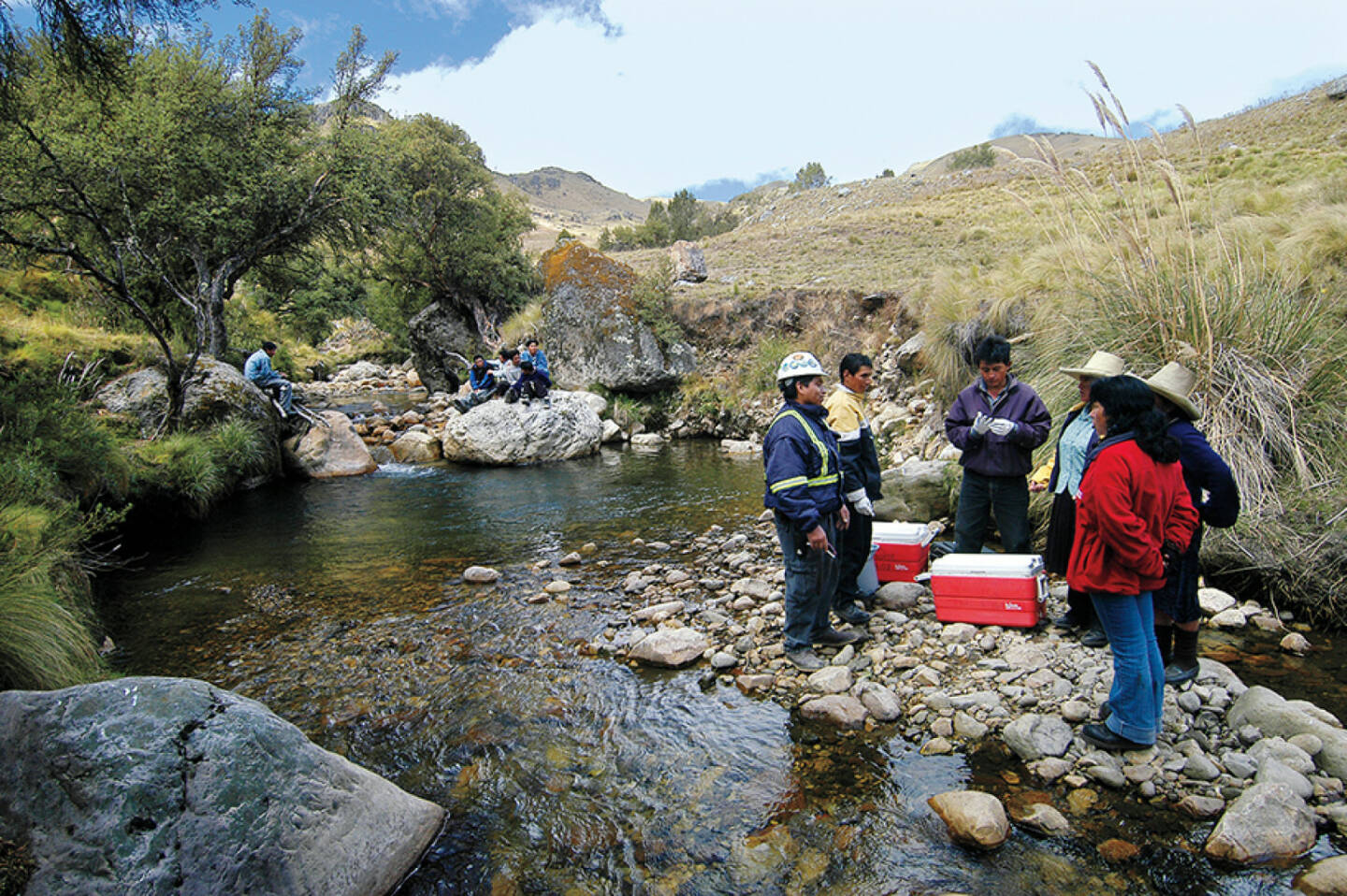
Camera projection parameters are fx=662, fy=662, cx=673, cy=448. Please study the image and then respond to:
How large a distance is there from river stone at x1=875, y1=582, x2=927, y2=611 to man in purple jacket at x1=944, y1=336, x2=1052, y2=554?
0.51 meters

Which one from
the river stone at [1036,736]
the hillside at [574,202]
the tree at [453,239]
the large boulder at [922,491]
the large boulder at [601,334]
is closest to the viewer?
the river stone at [1036,736]

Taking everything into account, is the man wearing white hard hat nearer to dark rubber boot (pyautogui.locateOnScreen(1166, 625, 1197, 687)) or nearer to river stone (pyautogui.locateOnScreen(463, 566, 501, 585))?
dark rubber boot (pyautogui.locateOnScreen(1166, 625, 1197, 687))

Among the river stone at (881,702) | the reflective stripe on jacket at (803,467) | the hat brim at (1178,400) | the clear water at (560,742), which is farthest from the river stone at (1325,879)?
the reflective stripe on jacket at (803,467)

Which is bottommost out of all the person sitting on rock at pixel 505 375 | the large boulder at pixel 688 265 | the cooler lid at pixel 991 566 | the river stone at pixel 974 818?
the river stone at pixel 974 818

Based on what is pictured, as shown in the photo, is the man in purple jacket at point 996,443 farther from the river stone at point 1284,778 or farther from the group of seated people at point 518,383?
the group of seated people at point 518,383

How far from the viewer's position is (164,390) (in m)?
11.8

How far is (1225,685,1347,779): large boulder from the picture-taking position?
309 cm

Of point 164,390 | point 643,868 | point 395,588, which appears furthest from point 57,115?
point 643,868

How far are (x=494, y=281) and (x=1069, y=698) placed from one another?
78.6ft

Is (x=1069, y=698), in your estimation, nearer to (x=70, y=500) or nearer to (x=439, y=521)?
(x=439, y=521)

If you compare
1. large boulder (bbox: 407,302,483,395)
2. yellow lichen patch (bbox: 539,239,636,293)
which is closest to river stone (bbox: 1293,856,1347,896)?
yellow lichen patch (bbox: 539,239,636,293)

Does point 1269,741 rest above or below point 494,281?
below

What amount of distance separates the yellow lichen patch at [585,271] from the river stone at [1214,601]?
15.9 m

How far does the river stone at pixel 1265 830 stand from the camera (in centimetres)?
267
